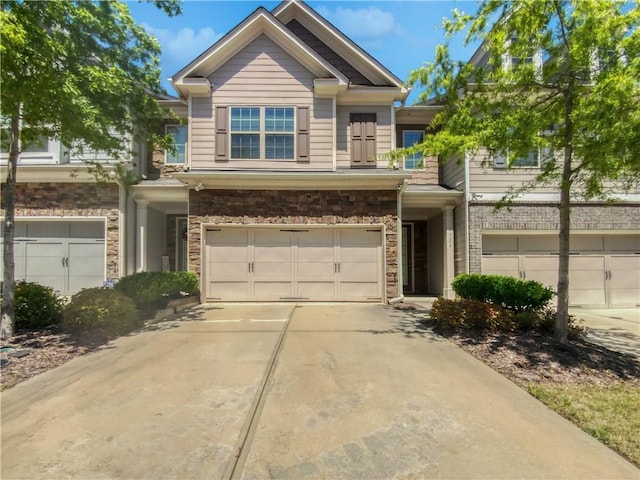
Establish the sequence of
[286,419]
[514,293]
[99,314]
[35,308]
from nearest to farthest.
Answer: [286,419] → [99,314] → [35,308] → [514,293]

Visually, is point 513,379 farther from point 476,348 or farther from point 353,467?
point 353,467

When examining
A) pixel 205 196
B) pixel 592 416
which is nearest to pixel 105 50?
pixel 205 196

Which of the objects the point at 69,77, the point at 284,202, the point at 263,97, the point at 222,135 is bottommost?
Result: the point at 284,202

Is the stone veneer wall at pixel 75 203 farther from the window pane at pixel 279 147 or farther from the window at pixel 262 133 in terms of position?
the window pane at pixel 279 147

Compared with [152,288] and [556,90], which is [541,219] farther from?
[152,288]

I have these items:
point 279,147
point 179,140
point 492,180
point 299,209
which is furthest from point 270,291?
point 492,180

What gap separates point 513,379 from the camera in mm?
4719

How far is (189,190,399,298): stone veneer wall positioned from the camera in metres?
10.6

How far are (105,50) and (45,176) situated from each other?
624 centimetres

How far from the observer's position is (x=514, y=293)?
750 cm

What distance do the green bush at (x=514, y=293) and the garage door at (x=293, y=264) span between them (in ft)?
10.2

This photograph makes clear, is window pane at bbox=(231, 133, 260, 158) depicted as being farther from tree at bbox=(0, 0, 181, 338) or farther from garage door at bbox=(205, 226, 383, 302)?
tree at bbox=(0, 0, 181, 338)

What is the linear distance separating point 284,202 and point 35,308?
19.9 feet

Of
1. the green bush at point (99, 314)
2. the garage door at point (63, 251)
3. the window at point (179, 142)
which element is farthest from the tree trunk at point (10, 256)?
the window at point (179, 142)
